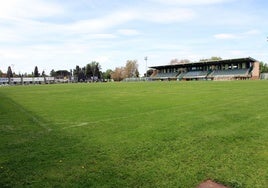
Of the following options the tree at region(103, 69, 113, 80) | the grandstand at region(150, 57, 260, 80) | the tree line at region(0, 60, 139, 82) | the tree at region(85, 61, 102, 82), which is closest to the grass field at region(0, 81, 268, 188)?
the grandstand at region(150, 57, 260, 80)

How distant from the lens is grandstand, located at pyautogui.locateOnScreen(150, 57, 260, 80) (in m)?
78.1

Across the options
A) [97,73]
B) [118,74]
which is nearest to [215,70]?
[118,74]

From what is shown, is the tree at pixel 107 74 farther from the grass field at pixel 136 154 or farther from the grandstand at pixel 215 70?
the grass field at pixel 136 154

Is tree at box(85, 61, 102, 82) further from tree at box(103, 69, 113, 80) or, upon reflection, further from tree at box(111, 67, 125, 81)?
tree at box(111, 67, 125, 81)

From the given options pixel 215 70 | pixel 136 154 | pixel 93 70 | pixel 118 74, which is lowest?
pixel 136 154

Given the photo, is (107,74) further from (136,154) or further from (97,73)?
(136,154)

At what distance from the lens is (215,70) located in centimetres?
8888

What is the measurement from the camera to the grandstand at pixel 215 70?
3073 inches

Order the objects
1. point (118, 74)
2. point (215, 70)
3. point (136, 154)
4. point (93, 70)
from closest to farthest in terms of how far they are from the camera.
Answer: point (136, 154) < point (215, 70) < point (118, 74) < point (93, 70)

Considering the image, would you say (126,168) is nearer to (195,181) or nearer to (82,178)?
(82,178)

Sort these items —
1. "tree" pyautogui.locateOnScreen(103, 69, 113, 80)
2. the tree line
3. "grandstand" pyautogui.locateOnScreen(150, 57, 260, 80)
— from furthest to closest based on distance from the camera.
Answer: "tree" pyautogui.locateOnScreen(103, 69, 113, 80) → the tree line → "grandstand" pyautogui.locateOnScreen(150, 57, 260, 80)

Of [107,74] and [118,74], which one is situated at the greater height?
[107,74]

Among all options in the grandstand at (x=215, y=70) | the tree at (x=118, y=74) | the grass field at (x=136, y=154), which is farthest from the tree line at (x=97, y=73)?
the grass field at (x=136, y=154)

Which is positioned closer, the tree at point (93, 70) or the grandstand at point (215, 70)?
the grandstand at point (215, 70)
